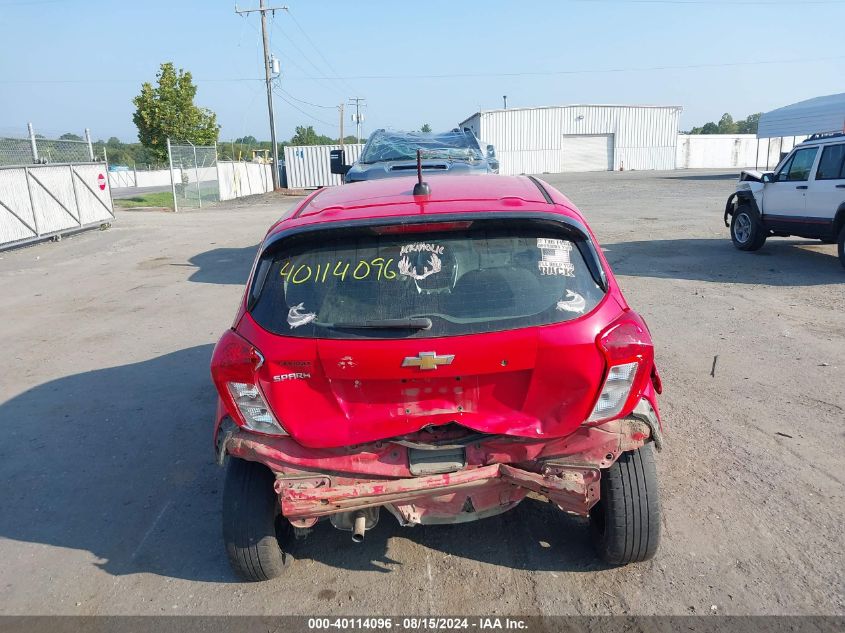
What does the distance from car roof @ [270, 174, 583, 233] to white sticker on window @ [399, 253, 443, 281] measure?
204 mm

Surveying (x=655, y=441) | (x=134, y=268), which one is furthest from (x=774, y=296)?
(x=134, y=268)

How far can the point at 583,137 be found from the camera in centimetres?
5738

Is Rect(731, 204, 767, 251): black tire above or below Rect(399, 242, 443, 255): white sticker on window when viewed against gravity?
below

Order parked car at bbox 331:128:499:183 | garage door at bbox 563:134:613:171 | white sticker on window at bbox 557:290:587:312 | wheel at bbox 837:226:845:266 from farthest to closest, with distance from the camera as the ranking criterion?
garage door at bbox 563:134:613:171, wheel at bbox 837:226:845:266, parked car at bbox 331:128:499:183, white sticker on window at bbox 557:290:587:312

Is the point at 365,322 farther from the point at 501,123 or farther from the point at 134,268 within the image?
the point at 501,123

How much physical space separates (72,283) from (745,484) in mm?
10928

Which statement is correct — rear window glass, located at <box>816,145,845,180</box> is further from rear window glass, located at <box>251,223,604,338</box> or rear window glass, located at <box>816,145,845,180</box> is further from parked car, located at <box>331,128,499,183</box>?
rear window glass, located at <box>251,223,604,338</box>

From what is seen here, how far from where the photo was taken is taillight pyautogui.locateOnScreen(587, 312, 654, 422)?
9.10 feet

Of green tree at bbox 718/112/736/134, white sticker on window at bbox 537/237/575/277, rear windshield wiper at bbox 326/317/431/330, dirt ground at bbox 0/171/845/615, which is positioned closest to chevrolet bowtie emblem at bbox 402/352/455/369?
rear windshield wiper at bbox 326/317/431/330

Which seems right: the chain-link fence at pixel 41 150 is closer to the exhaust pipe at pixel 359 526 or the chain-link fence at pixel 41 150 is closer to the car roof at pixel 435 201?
the car roof at pixel 435 201

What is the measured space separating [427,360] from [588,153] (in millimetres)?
58428

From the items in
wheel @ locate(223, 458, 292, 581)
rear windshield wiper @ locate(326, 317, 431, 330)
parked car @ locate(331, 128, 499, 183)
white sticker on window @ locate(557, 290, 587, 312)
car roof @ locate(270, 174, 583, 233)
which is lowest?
wheel @ locate(223, 458, 292, 581)

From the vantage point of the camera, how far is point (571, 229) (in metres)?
2.95

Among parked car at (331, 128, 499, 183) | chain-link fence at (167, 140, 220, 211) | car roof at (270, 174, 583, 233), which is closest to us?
car roof at (270, 174, 583, 233)
